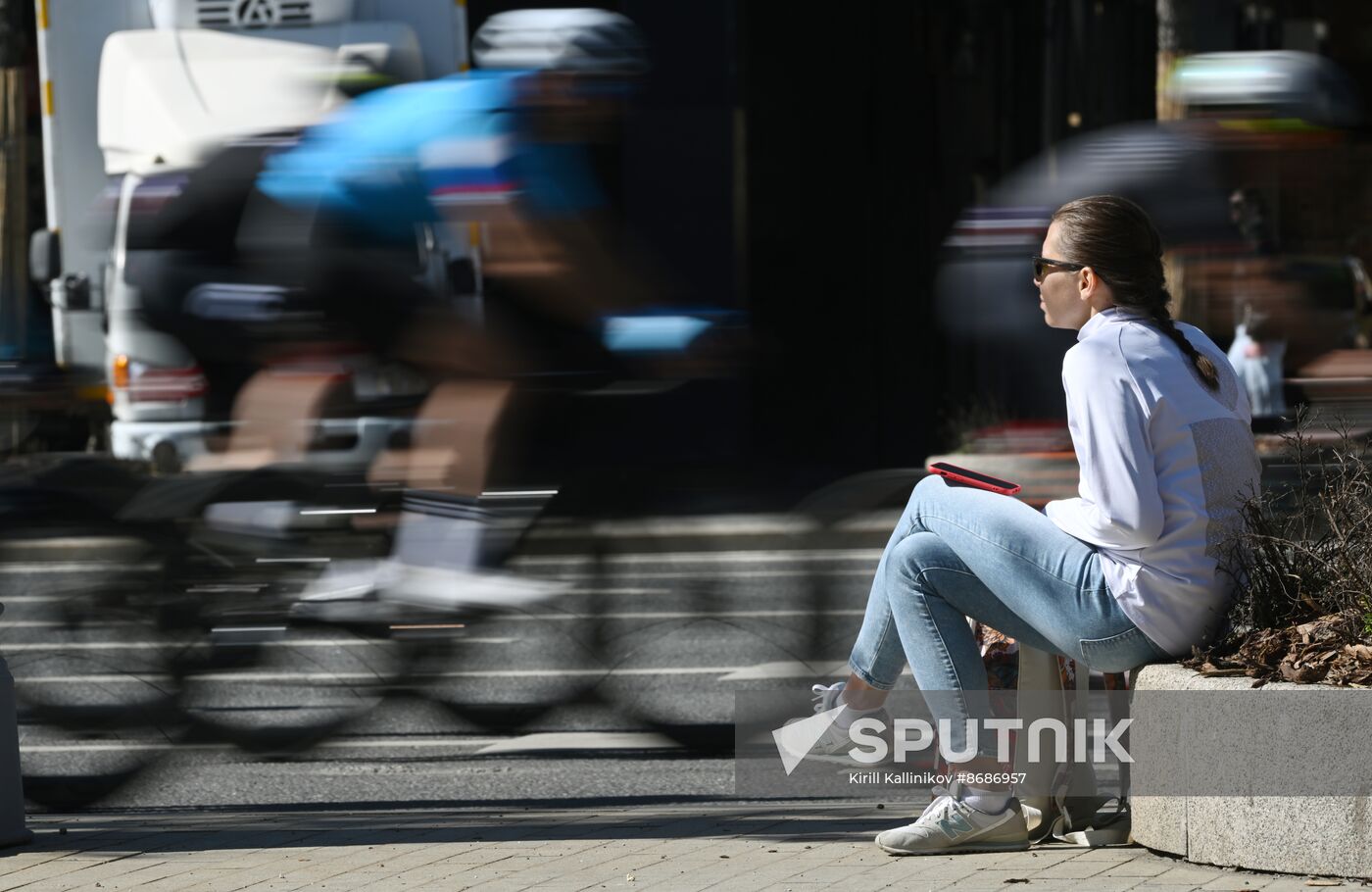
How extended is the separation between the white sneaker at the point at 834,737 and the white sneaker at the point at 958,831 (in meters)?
0.42

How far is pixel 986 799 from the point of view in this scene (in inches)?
186

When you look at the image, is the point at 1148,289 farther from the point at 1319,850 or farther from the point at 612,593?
the point at 612,593

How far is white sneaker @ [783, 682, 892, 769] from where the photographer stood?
204 inches

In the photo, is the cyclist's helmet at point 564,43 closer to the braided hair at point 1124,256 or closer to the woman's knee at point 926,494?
the woman's knee at point 926,494

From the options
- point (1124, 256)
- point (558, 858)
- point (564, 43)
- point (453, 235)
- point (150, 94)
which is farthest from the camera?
point (150, 94)

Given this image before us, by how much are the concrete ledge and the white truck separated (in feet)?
20.8

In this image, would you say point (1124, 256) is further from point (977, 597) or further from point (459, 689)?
point (459, 689)

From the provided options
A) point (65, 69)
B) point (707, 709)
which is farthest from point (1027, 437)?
point (65, 69)

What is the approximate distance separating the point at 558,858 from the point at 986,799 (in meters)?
1.01

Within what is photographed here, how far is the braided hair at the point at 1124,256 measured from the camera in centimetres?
464

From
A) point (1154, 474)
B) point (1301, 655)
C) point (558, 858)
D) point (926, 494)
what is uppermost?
point (1154, 474)

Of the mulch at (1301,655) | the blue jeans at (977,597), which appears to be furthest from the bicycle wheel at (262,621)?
the mulch at (1301,655)

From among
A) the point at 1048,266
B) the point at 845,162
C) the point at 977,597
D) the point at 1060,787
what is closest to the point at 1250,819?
the point at 1060,787

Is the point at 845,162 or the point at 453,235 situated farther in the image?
the point at 845,162
